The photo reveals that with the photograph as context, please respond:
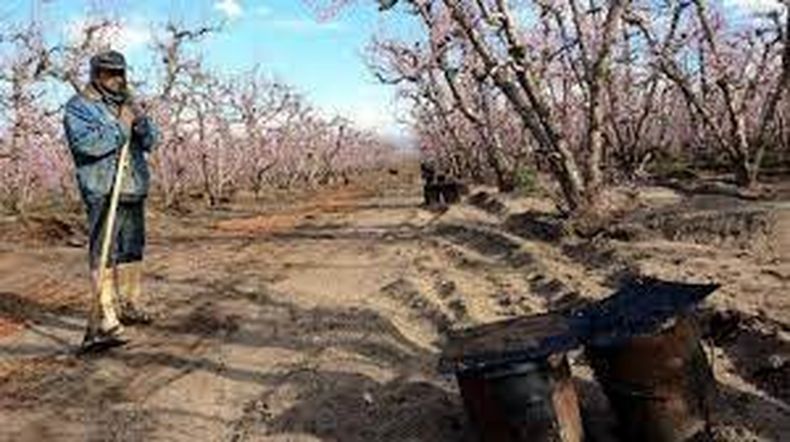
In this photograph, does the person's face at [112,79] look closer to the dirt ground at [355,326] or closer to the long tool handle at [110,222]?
the long tool handle at [110,222]

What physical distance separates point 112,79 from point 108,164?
68 centimetres

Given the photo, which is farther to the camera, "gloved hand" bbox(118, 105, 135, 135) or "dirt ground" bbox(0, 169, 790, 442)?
"gloved hand" bbox(118, 105, 135, 135)

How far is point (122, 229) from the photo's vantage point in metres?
8.17

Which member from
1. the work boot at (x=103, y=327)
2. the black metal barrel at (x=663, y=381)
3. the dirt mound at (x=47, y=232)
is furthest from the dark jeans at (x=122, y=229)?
the dirt mound at (x=47, y=232)

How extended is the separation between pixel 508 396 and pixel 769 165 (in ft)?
83.5

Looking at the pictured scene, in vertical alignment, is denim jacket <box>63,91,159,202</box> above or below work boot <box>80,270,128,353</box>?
above

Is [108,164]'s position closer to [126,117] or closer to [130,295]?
[126,117]

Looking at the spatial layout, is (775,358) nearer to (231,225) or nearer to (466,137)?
(231,225)

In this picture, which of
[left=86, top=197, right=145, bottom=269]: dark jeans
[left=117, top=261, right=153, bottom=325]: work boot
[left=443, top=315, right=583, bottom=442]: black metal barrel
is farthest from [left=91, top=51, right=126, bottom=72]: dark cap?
[left=443, top=315, right=583, bottom=442]: black metal barrel

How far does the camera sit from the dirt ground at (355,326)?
5.90 metres

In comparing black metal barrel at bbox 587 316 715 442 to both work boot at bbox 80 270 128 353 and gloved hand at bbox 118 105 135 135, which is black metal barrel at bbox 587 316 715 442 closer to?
work boot at bbox 80 270 128 353

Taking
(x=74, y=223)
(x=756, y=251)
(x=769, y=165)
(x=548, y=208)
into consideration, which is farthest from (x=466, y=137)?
(x=756, y=251)

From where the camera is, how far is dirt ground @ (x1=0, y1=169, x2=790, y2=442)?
5.90 meters

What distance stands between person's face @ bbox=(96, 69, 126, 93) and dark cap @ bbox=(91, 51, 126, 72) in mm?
38
